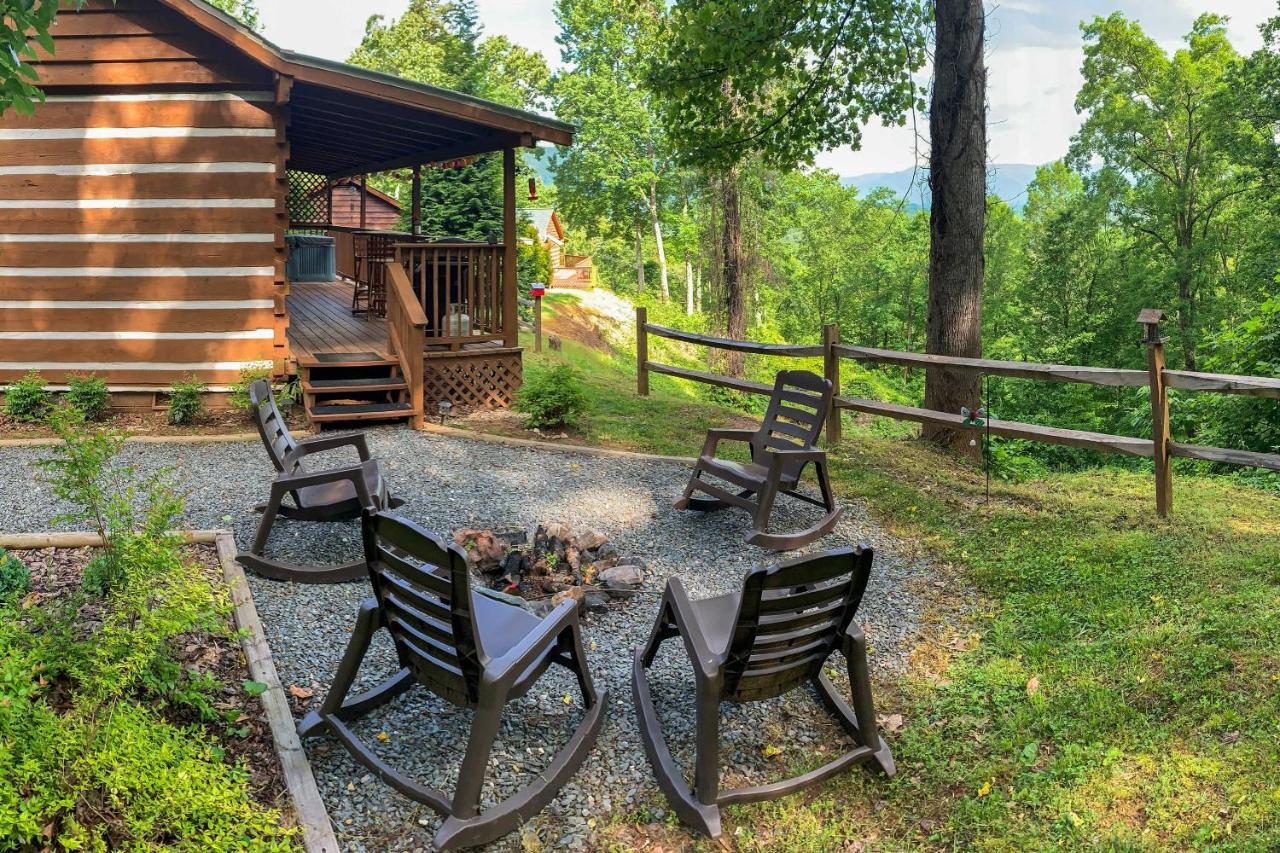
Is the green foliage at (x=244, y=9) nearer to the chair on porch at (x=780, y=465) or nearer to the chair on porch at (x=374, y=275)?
the chair on porch at (x=374, y=275)

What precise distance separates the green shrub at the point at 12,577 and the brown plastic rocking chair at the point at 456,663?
1.59 metres

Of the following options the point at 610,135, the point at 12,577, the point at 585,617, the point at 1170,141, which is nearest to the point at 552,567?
the point at 585,617

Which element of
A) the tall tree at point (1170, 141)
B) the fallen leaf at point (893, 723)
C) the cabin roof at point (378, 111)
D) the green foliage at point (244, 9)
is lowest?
the fallen leaf at point (893, 723)

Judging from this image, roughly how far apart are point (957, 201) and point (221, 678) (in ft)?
24.6

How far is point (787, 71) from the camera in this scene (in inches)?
411

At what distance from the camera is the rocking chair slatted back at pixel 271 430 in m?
5.51

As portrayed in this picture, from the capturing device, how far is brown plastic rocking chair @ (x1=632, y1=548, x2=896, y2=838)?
128 inches

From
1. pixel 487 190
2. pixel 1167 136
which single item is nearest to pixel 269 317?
pixel 487 190

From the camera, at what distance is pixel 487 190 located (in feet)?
74.4

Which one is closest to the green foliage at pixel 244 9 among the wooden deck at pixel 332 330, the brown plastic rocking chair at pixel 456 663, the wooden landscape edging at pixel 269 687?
the wooden deck at pixel 332 330

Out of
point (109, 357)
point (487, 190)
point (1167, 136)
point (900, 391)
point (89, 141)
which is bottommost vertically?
point (900, 391)

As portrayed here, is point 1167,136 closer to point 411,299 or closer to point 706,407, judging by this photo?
point 706,407

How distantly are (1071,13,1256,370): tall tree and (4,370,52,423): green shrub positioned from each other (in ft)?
88.6

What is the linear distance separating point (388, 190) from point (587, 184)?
36.9 feet
